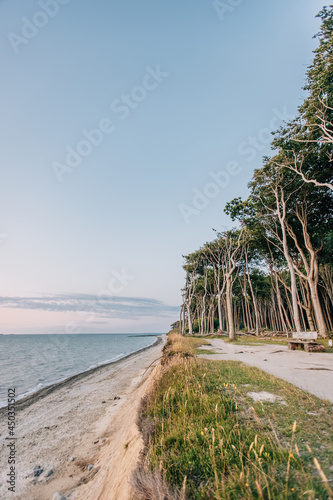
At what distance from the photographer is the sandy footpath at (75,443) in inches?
180

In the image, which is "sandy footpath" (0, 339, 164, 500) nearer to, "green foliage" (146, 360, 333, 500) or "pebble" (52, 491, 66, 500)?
"pebble" (52, 491, 66, 500)

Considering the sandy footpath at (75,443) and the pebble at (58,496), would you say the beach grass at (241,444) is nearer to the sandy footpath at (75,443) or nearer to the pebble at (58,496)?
the sandy footpath at (75,443)

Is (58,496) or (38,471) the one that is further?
(38,471)

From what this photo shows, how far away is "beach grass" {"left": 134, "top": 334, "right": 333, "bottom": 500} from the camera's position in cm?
254

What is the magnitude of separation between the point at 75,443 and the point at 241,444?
21.8 ft

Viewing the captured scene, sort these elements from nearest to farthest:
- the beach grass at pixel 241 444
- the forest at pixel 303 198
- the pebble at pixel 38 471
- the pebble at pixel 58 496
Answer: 1. the beach grass at pixel 241 444
2. the pebble at pixel 58 496
3. the pebble at pixel 38 471
4. the forest at pixel 303 198

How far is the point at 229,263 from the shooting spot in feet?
105

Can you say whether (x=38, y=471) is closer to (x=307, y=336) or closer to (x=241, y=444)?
(x=241, y=444)

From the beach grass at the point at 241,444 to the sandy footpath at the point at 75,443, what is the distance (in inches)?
27.8

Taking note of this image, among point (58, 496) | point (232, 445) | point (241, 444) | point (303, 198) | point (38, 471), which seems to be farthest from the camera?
point (303, 198)

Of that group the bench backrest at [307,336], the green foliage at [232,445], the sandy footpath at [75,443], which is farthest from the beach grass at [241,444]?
the bench backrest at [307,336]

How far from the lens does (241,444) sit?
3.22 metres

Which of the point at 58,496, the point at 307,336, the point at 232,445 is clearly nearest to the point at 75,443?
the point at 58,496

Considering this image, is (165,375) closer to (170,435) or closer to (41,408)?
(170,435)
